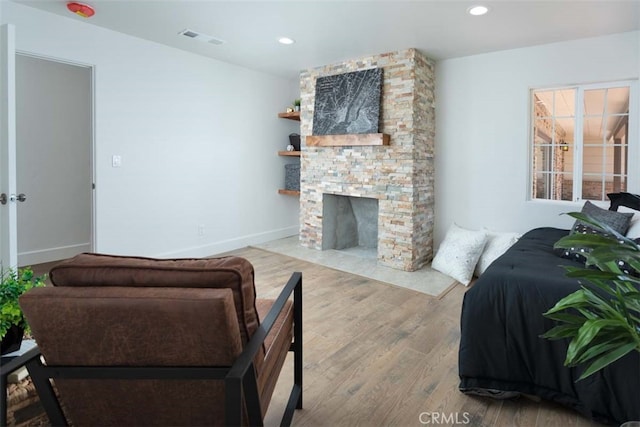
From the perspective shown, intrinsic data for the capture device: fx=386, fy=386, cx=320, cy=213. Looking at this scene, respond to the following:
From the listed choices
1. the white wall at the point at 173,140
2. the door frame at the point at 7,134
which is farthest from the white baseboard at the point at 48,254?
the door frame at the point at 7,134

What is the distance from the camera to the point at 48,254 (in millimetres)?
4496

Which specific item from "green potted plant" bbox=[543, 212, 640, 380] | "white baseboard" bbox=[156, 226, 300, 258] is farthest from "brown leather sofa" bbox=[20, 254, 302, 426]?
"white baseboard" bbox=[156, 226, 300, 258]

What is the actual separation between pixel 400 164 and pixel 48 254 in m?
4.17

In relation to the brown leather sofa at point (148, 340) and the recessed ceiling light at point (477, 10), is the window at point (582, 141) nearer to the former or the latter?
the recessed ceiling light at point (477, 10)

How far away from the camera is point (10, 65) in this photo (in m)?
2.58

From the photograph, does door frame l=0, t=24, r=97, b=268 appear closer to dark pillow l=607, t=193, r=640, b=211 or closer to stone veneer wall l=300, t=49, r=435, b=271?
stone veneer wall l=300, t=49, r=435, b=271

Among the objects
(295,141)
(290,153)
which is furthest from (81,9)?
(295,141)

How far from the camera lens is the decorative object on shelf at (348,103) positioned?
430 cm

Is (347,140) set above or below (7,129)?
above

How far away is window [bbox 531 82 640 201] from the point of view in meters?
3.66

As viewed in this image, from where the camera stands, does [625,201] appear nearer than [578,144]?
Yes

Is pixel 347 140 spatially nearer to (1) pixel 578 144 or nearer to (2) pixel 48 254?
(1) pixel 578 144

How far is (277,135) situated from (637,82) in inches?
164

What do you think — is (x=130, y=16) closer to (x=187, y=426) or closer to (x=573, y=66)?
(x=187, y=426)
